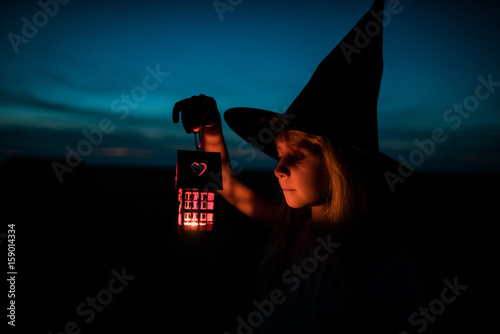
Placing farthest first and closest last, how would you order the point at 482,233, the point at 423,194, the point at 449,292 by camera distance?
the point at 482,233 → the point at 449,292 → the point at 423,194

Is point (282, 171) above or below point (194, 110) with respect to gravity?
below

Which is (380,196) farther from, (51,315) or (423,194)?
(51,315)

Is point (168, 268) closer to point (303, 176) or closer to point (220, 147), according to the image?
point (220, 147)

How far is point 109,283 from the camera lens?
7.05m

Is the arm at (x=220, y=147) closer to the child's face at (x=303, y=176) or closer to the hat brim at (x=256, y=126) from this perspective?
the hat brim at (x=256, y=126)

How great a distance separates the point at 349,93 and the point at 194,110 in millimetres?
805

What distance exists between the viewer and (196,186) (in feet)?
6.02

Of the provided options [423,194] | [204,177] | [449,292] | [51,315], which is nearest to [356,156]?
[423,194]

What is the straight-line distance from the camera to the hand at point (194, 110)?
6.24 feet

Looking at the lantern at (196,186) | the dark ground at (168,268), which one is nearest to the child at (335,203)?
the lantern at (196,186)

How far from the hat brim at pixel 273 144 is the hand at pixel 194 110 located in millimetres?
171

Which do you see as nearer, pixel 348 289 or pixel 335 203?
pixel 348 289

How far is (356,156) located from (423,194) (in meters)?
0.39

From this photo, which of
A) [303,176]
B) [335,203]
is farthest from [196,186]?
[335,203]
